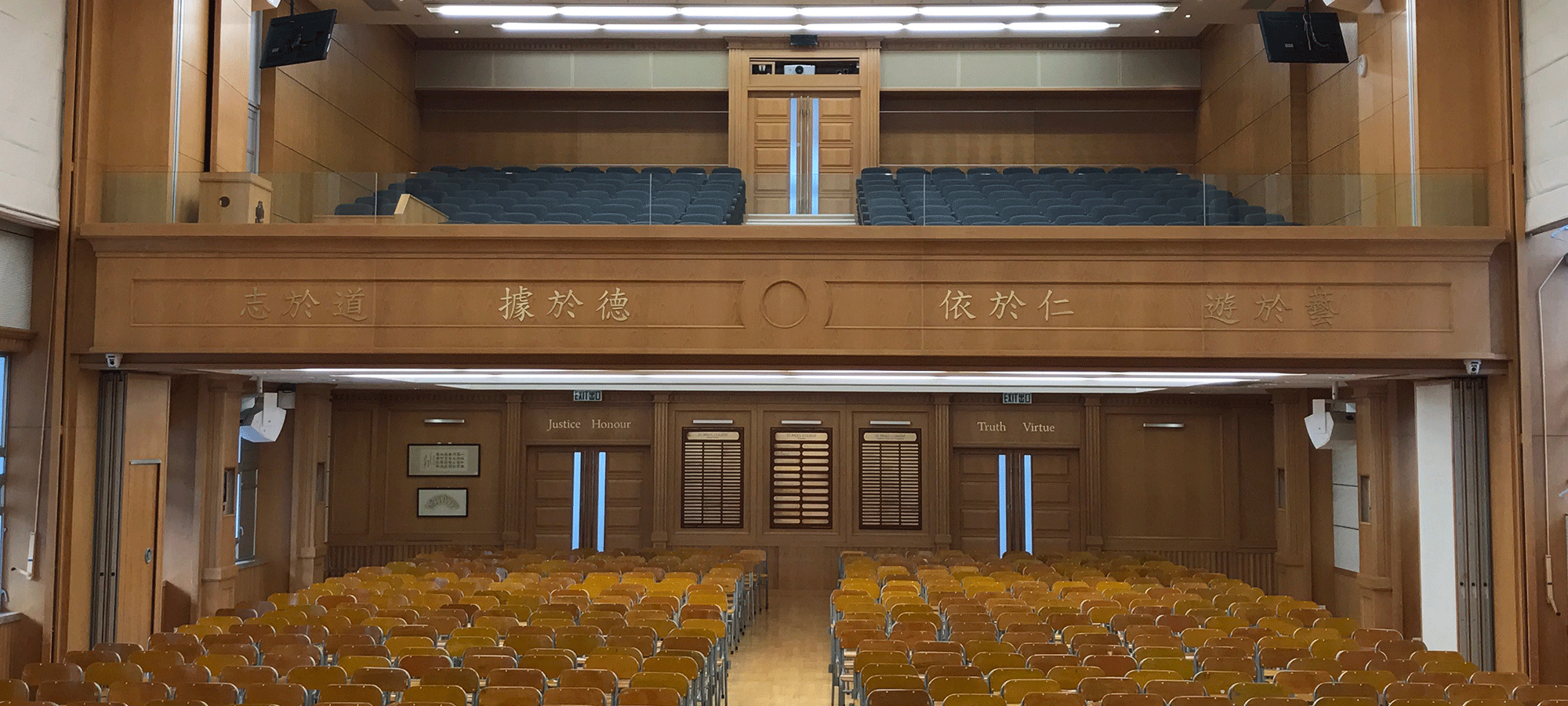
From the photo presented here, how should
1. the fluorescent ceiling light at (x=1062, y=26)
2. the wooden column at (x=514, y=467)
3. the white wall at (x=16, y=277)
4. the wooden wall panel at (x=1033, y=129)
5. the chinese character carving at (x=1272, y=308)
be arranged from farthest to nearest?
the wooden wall panel at (x=1033, y=129), the wooden column at (x=514, y=467), the fluorescent ceiling light at (x=1062, y=26), the chinese character carving at (x=1272, y=308), the white wall at (x=16, y=277)

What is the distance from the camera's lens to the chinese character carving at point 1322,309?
959 centimetres

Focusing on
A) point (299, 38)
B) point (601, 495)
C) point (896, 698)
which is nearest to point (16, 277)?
point (299, 38)

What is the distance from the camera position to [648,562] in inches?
563

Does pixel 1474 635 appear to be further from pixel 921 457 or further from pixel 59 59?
pixel 59 59

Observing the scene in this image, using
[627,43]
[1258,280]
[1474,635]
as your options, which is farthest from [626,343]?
[627,43]

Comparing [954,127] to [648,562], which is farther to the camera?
[954,127]

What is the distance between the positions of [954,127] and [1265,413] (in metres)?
6.31

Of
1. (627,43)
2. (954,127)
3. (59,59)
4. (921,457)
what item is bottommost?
(921,457)

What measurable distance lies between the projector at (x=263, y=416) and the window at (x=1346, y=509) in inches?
467

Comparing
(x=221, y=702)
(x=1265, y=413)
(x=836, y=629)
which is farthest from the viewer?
(x=1265, y=413)

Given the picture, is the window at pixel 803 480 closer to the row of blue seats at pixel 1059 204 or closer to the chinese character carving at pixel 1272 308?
the row of blue seats at pixel 1059 204

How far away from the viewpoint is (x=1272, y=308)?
31.7 ft

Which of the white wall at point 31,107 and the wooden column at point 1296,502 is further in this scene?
the wooden column at point 1296,502

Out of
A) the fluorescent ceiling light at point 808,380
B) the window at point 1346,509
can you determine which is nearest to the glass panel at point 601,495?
the fluorescent ceiling light at point 808,380
